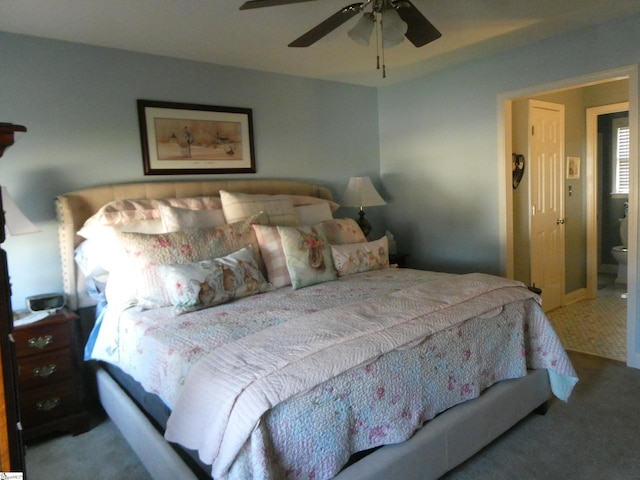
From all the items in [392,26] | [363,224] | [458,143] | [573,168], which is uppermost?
[392,26]

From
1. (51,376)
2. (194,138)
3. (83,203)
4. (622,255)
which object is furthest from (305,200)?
(622,255)

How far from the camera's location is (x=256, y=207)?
9.78ft

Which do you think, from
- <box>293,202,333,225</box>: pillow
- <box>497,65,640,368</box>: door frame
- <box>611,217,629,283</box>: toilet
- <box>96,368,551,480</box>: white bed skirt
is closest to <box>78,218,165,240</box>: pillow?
<box>96,368,551,480</box>: white bed skirt

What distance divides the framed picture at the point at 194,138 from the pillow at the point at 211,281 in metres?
1.12

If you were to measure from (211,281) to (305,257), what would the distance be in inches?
24.6

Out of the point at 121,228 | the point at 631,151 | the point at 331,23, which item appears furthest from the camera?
the point at 631,151

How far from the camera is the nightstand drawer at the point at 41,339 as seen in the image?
7.42ft

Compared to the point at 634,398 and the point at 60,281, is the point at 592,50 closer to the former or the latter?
the point at 634,398

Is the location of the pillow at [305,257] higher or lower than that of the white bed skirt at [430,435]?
higher

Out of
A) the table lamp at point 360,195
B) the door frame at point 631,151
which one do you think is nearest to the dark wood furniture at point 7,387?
the table lamp at point 360,195

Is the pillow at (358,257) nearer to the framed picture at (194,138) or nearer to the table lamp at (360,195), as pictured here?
the table lamp at (360,195)

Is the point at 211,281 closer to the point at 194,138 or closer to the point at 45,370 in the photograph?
the point at 45,370

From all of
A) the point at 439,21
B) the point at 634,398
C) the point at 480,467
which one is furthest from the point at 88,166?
the point at 634,398

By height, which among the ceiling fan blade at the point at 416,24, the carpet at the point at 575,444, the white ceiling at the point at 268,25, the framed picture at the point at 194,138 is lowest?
the carpet at the point at 575,444
